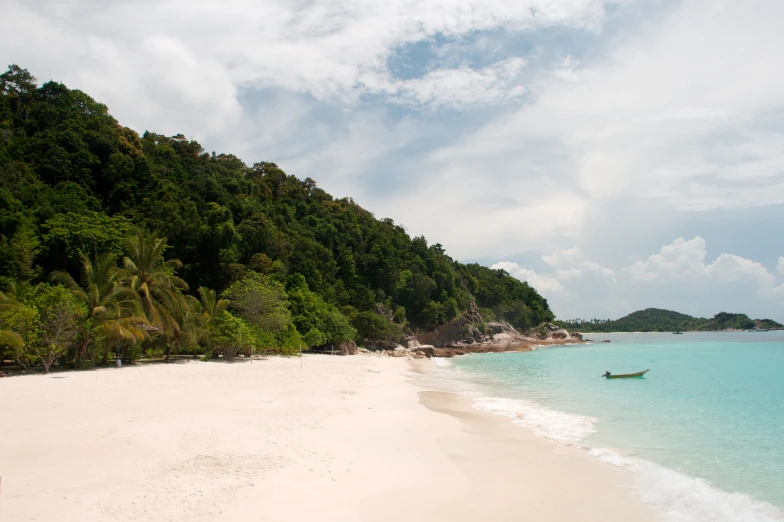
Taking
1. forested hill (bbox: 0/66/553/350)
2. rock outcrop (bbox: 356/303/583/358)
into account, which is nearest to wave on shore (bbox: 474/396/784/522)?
forested hill (bbox: 0/66/553/350)

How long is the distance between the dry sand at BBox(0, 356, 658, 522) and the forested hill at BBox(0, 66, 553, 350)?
18751mm

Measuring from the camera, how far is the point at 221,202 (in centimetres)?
4906

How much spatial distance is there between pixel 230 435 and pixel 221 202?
43.4 m

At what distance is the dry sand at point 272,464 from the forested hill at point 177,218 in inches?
738

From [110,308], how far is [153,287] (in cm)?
436

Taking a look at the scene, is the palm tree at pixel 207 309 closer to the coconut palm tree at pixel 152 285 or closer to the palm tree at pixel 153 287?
the palm tree at pixel 153 287

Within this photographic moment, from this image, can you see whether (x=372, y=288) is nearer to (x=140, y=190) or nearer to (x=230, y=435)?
(x=140, y=190)

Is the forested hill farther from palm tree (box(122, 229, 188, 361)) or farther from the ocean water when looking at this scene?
the ocean water

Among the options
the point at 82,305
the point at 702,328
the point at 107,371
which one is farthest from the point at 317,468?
the point at 702,328

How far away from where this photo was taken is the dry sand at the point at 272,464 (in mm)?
6074

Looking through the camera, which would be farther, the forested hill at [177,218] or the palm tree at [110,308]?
the forested hill at [177,218]

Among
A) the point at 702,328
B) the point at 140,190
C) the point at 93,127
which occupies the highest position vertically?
the point at 93,127

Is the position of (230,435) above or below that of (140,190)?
below

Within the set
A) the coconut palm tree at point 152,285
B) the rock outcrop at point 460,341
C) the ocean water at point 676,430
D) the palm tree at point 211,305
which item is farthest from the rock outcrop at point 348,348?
the coconut palm tree at point 152,285
